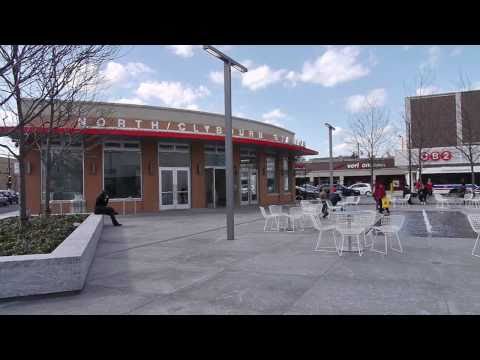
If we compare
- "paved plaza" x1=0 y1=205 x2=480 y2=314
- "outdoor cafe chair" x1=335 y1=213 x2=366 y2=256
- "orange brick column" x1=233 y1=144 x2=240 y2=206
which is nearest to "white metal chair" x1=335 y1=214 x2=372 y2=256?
"outdoor cafe chair" x1=335 y1=213 x2=366 y2=256

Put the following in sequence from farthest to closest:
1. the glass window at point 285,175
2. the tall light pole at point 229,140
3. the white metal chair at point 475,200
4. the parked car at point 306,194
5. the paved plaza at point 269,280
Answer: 1. the parked car at point 306,194
2. the glass window at point 285,175
3. the white metal chair at point 475,200
4. the tall light pole at point 229,140
5. the paved plaza at point 269,280

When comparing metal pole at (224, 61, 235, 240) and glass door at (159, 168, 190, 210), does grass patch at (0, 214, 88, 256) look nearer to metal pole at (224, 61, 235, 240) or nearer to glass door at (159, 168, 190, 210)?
metal pole at (224, 61, 235, 240)

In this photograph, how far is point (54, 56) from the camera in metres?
7.46

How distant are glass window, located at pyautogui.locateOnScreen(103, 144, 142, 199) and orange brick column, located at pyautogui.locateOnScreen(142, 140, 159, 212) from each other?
0.27 m

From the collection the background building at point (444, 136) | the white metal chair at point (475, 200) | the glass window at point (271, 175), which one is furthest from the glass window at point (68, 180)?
the background building at point (444, 136)

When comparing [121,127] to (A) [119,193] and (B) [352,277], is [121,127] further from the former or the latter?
(B) [352,277]

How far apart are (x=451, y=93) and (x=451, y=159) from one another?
30.0 feet

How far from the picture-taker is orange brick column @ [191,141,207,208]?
22219 millimetres

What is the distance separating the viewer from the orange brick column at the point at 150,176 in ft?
66.9

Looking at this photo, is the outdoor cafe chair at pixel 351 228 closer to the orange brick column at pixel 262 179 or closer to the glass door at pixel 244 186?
the glass door at pixel 244 186

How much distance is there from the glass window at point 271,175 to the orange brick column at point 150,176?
29.6ft

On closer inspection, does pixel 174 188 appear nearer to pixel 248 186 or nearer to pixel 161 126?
pixel 161 126

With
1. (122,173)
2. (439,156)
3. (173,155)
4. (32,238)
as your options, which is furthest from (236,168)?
(439,156)
